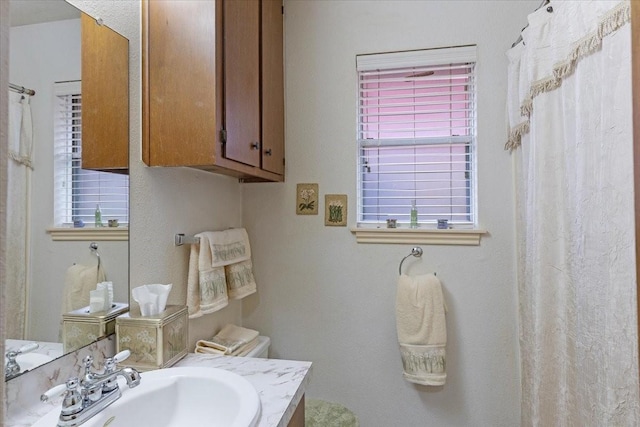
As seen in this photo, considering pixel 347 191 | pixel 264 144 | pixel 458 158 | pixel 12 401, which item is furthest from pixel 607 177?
pixel 12 401

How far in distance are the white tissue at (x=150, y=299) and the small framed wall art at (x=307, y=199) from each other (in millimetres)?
897

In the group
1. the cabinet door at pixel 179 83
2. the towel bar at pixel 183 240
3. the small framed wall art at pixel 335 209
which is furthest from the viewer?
the small framed wall art at pixel 335 209

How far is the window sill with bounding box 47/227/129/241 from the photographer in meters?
0.89

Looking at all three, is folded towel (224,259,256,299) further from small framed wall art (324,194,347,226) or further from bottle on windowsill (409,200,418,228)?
bottle on windowsill (409,200,418,228)

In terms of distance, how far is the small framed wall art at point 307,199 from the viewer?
184 centimetres

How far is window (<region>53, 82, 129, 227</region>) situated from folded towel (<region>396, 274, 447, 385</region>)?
4.33ft

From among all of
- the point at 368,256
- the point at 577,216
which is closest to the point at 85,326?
the point at 368,256

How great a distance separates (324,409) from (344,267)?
0.73m

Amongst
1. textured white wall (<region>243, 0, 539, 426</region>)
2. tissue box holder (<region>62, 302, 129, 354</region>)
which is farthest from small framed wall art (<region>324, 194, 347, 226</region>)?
tissue box holder (<region>62, 302, 129, 354</region>)

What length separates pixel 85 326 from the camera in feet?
3.21

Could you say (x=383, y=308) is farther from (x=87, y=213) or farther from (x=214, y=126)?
(x=87, y=213)

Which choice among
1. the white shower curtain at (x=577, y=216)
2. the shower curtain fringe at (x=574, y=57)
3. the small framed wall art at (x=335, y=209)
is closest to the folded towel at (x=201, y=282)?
the small framed wall art at (x=335, y=209)

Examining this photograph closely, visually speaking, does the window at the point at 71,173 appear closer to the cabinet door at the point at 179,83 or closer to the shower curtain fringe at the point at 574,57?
the cabinet door at the point at 179,83

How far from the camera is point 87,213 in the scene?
0.98m
